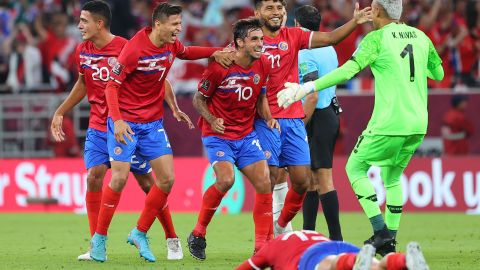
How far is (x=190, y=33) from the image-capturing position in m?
23.3

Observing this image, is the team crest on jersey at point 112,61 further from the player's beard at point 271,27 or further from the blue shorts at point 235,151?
the player's beard at point 271,27

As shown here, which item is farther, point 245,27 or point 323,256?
point 245,27

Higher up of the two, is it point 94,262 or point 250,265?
point 250,265

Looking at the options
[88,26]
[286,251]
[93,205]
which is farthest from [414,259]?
[88,26]

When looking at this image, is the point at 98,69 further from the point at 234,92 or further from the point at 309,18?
the point at 309,18

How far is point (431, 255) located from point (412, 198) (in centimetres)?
753

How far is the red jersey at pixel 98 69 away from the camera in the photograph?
35.7 ft

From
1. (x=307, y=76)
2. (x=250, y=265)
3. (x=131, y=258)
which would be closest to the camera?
(x=250, y=265)

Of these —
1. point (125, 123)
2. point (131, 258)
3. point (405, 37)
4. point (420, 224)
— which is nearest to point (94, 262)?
point (131, 258)

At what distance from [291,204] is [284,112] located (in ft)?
3.20

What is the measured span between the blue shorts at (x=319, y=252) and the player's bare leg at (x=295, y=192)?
3.58 m

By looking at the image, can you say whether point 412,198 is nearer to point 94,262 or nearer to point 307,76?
point 307,76

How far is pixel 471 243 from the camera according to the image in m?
12.4

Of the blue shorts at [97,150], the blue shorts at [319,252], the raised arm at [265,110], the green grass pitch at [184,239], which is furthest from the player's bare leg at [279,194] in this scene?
the blue shorts at [319,252]
